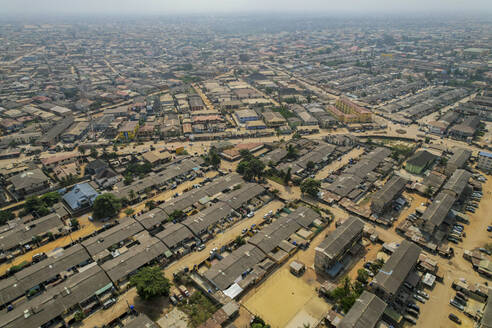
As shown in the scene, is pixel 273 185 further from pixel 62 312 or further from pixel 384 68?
pixel 384 68

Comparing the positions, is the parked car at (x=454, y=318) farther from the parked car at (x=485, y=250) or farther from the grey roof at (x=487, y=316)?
the parked car at (x=485, y=250)

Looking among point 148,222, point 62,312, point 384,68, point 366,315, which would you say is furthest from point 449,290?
point 384,68

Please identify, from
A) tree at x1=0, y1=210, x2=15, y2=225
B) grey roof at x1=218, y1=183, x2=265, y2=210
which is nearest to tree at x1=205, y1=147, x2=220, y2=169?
grey roof at x1=218, y1=183, x2=265, y2=210

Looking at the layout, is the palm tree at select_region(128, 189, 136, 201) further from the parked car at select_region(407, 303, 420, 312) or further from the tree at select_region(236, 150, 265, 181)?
the parked car at select_region(407, 303, 420, 312)

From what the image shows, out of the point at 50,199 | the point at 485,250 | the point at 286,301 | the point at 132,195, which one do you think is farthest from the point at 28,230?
the point at 485,250

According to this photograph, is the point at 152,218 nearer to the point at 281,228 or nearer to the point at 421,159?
the point at 281,228
